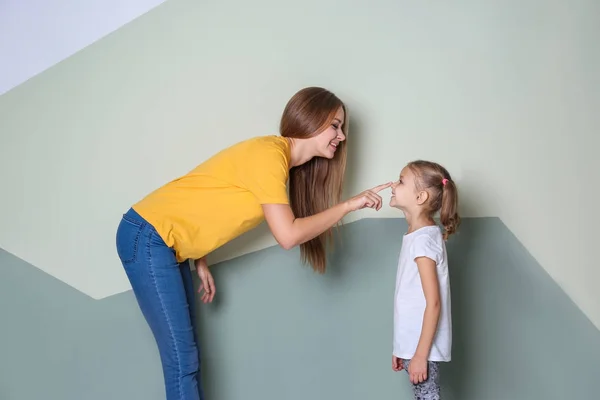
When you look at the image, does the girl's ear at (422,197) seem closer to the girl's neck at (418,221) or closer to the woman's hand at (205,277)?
the girl's neck at (418,221)

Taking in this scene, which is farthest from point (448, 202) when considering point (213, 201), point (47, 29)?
point (47, 29)

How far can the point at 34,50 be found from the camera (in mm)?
2135

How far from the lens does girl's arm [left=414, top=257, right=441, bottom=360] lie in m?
1.58

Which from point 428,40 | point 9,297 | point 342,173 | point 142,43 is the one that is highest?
point 142,43

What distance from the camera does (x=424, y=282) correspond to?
1.59 metres

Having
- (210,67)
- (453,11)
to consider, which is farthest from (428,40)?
(210,67)

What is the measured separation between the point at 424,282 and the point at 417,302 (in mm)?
72

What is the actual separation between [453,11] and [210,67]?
2.63ft

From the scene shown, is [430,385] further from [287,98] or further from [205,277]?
[287,98]

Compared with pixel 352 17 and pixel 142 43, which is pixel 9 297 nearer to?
pixel 142 43

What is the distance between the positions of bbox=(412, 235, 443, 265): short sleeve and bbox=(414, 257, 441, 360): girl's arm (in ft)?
Result: 0.08

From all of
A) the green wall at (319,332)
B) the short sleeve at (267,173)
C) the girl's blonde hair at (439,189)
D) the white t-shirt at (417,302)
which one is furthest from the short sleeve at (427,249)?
the green wall at (319,332)

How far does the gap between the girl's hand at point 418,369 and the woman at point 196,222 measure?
39cm

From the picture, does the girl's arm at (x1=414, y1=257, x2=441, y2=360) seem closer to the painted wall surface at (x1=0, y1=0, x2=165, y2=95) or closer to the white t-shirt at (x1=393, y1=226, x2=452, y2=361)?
the white t-shirt at (x1=393, y1=226, x2=452, y2=361)
